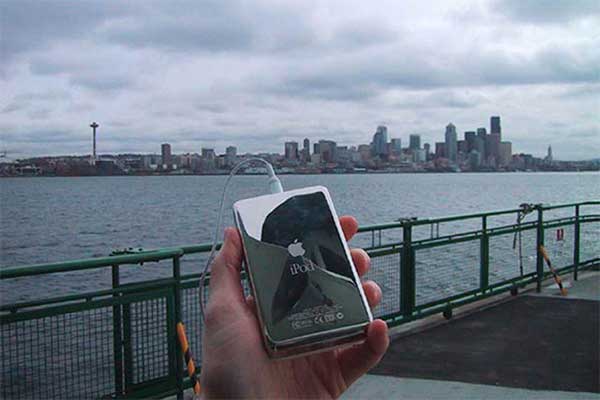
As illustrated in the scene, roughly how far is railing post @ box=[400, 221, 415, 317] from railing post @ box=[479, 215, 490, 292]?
1593mm

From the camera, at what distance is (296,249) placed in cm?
146

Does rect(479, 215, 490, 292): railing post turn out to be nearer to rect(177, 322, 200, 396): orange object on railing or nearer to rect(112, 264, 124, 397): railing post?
rect(177, 322, 200, 396): orange object on railing

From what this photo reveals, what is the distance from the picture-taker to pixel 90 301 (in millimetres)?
4539

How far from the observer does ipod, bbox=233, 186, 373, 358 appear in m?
1.34

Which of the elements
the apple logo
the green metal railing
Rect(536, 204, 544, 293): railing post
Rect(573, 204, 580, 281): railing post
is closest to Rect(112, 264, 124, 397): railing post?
the green metal railing

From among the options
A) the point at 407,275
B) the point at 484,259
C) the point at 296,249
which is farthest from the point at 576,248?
the point at 296,249

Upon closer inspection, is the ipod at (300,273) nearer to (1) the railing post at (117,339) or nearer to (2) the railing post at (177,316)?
(1) the railing post at (117,339)

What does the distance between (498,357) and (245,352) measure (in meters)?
5.71

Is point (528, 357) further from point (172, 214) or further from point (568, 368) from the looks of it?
point (172, 214)

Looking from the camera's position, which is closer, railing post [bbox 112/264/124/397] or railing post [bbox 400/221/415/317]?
railing post [bbox 112/264/124/397]

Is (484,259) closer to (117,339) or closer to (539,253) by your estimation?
(539,253)

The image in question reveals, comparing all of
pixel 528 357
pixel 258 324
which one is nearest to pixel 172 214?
pixel 528 357

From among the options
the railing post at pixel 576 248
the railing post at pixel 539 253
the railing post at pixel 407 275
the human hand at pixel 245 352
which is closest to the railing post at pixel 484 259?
the railing post at pixel 539 253

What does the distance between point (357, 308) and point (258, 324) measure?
217 millimetres
